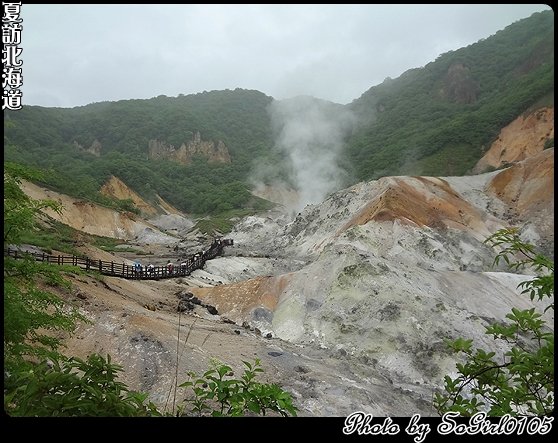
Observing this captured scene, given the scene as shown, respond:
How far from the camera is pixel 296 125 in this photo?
458ft

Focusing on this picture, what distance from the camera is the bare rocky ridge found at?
1159 centimetres

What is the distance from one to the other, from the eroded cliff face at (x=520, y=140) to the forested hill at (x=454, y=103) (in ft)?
6.82

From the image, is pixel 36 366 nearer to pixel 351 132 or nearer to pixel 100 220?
pixel 100 220

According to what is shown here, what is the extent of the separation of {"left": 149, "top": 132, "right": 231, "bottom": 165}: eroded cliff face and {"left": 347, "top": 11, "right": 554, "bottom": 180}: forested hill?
36.6 metres

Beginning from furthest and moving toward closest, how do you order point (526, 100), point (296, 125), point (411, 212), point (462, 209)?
point (296, 125)
point (526, 100)
point (462, 209)
point (411, 212)

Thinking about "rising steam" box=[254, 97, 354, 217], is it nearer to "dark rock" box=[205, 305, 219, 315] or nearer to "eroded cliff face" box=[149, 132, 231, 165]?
"eroded cliff face" box=[149, 132, 231, 165]

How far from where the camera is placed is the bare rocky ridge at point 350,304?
11594mm

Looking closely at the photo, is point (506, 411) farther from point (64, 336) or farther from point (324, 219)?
point (324, 219)

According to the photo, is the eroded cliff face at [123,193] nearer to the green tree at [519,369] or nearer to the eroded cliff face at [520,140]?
the eroded cliff face at [520,140]

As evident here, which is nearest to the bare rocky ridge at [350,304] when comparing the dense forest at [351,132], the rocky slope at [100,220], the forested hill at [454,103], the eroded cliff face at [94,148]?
the rocky slope at [100,220]

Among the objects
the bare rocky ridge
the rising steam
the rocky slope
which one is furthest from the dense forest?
the bare rocky ridge

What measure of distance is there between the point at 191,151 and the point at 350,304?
347 ft
